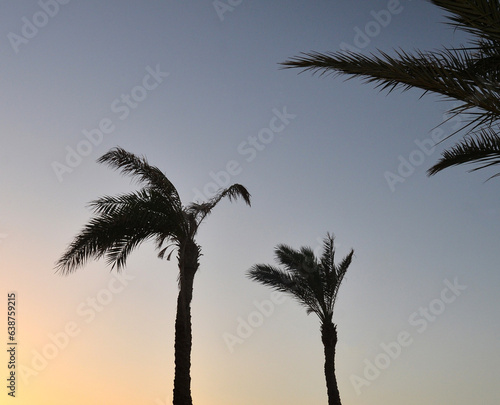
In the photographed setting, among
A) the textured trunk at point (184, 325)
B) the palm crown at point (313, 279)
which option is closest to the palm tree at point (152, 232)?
the textured trunk at point (184, 325)

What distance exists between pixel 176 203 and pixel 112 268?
8.78 ft

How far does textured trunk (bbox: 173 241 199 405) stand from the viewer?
15.2 meters

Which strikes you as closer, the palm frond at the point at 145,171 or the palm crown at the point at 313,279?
the palm frond at the point at 145,171

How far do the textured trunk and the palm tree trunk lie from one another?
10836mm

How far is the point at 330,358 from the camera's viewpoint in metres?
25.2

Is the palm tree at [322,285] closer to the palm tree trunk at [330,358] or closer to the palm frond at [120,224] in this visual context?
the palm tree trunk at [330,358]

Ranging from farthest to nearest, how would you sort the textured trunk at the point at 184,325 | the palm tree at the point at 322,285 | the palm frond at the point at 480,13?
1. the palm tree at the point at 322,285
2. the textured trunk at the point at 184,325
3. the palm frond at the point at 480,13

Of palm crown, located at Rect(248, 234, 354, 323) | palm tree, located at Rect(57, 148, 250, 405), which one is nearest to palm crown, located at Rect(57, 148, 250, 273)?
palm tree, located at Rect(57, 148, 250, 405)

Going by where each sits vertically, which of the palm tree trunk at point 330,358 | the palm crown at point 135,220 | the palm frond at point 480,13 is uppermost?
the palm crown at point 135,220

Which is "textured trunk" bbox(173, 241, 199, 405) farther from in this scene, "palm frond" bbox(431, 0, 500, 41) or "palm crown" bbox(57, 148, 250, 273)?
"palm frond" bbox(431, 0, 500, 41)

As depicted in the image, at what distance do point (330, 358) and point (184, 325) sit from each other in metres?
11.6

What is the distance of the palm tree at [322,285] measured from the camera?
24.9 m

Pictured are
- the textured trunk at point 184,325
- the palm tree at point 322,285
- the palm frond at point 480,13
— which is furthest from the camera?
the palm tree at point 322,285

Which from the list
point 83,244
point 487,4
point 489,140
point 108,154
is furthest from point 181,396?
point 487,4
